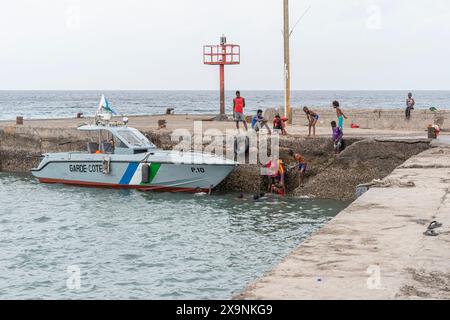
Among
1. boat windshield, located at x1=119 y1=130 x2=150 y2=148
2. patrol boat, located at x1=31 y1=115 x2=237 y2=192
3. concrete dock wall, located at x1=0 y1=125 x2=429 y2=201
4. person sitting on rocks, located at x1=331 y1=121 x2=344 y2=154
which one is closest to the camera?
concrete dock wall, located at x1=0 y1=125 x2=429 y2=201

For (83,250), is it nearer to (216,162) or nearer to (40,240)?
(40,240)

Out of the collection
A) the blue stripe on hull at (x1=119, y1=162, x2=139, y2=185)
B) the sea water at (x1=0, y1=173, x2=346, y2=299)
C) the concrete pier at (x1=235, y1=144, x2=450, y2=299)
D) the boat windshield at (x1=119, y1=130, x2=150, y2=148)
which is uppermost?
the boat windshield at (x1=119, y1=130, x2=150, y2=148)

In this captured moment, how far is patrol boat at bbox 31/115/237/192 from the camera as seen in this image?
2109 centimetres

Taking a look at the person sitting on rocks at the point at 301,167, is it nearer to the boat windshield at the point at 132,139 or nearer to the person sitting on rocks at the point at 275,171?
the person sitting on rocks at the point at 275,171

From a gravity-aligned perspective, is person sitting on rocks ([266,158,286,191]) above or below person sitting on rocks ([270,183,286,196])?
above

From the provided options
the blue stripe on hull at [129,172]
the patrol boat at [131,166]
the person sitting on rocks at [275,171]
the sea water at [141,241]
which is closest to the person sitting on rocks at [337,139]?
the person sitting on rocks at [275,171]

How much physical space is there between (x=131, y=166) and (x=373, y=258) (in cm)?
1472

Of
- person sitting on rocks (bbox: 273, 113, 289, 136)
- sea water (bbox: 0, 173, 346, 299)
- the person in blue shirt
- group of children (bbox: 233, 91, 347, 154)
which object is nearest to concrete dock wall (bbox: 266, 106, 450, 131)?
group of children (bbox: 233, 91, 347, 154)

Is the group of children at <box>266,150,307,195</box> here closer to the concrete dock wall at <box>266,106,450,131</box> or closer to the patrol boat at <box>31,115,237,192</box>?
the patrol boat at <box>31,115,237,192</box>

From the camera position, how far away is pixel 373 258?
7883 mm

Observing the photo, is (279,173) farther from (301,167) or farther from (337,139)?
(337,139)

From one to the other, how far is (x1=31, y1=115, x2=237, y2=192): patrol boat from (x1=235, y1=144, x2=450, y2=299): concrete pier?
9.69 metres

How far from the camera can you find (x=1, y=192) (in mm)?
22391
